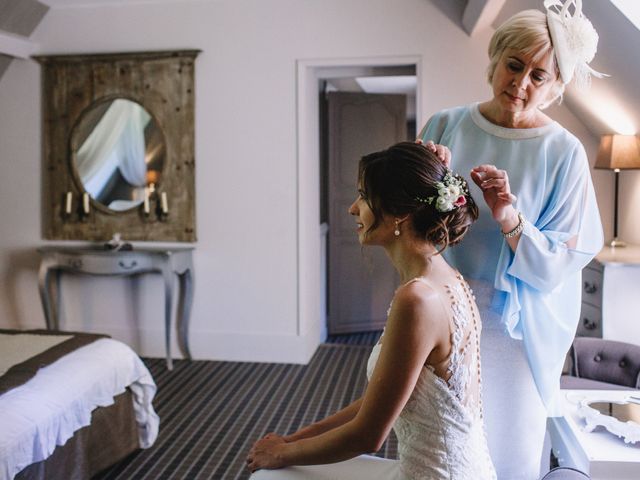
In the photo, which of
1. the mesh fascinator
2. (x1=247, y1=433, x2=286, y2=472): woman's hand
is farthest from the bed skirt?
the mesh fascinator

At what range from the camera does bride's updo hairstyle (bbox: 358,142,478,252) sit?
54.2 inches

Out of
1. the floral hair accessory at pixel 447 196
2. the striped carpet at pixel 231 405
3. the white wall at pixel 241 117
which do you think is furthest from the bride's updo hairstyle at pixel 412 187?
the white wall at pixel 241 117

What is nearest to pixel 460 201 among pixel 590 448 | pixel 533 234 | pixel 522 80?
pixel 533 234

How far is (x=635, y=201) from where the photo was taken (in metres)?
4.11

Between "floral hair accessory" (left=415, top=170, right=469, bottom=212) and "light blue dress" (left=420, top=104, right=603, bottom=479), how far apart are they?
29 centimetres

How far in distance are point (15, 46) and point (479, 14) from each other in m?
3.33

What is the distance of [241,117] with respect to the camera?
495cm

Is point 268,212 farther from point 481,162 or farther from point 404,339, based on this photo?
point 404,339

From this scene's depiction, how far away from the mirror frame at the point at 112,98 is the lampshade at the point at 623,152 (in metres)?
2.83

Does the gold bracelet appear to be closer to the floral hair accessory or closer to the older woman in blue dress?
the older woman in blue dress

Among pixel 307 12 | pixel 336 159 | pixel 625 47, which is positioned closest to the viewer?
pixel 625 47

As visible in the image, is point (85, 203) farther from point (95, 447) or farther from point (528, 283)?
point (528, 283)

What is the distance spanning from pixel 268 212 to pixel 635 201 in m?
2.42

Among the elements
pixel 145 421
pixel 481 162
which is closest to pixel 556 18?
pixel 481 162
